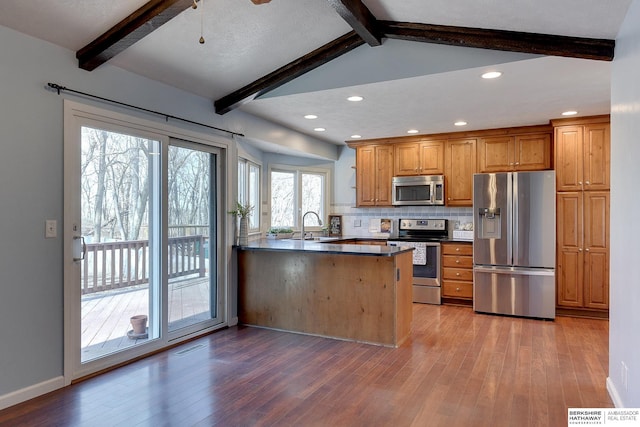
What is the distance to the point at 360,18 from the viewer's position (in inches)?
112

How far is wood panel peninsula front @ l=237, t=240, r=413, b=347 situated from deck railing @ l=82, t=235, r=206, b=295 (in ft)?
2.32

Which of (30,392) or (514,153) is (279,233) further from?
(30,392)

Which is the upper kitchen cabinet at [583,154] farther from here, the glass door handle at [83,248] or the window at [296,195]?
the glass door handle at [83,248]

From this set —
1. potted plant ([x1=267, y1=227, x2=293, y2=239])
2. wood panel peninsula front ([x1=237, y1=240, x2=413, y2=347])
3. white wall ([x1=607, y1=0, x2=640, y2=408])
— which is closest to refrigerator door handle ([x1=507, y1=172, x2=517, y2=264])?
wood panel peninsula front ([x1=237, y1=240, x2=413, y2=347])

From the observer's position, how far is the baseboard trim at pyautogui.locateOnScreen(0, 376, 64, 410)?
253 centimetres

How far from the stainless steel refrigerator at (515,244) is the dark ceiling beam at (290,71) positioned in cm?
257

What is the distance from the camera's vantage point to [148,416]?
2430mm

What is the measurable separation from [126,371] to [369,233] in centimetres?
421

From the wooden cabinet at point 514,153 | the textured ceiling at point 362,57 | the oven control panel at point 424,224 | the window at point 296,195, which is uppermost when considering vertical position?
the textured ceiling at point 362,57

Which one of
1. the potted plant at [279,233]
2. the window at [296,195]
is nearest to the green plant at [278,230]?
the potted plant at [279,233]

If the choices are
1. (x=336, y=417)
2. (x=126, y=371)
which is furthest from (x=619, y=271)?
(x=126, y=371)

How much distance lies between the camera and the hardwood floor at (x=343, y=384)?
7.98 ft

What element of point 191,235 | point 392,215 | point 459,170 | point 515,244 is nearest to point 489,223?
point 515,244

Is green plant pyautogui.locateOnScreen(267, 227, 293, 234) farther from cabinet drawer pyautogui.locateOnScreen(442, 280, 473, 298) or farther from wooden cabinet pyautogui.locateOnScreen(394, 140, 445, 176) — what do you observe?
cabinet drawer pyautogui.locateOnScreen(442, 280, 473, 298)
